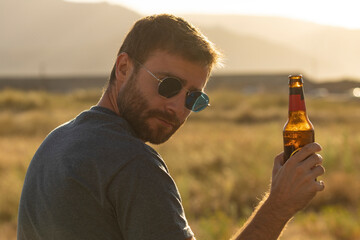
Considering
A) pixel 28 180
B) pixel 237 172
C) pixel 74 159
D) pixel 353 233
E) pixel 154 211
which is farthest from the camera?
pixel 237 172

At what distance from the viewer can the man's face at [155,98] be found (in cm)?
188

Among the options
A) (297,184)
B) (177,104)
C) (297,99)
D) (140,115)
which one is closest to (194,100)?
(177,104)

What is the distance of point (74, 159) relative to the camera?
1572 mm

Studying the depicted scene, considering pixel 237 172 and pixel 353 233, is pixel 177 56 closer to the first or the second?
pixel 353 233

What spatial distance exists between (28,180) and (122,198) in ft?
1.68

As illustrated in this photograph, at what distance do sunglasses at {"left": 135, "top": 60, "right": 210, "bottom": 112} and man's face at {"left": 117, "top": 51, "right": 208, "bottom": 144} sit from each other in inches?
0.6

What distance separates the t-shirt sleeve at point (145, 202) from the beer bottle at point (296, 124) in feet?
2.32

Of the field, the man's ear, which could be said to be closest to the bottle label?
the man's ear

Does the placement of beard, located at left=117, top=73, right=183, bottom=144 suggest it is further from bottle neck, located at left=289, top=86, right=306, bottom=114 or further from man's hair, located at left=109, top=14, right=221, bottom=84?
bottle neck, located at left=289, top=86, right=306, bottom=114

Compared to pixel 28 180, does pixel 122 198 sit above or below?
above

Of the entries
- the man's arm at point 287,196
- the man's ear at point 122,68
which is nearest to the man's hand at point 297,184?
the man's arm at point 287,196

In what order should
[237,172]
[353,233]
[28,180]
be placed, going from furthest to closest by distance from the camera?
[237,172] → [353,233] → [28,180]

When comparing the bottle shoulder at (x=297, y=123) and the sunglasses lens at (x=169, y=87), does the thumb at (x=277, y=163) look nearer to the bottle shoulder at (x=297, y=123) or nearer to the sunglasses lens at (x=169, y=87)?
the bottle shoulder at (x=297, y=123)

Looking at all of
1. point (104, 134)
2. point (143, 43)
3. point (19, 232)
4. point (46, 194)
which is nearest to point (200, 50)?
point (143, 43)
